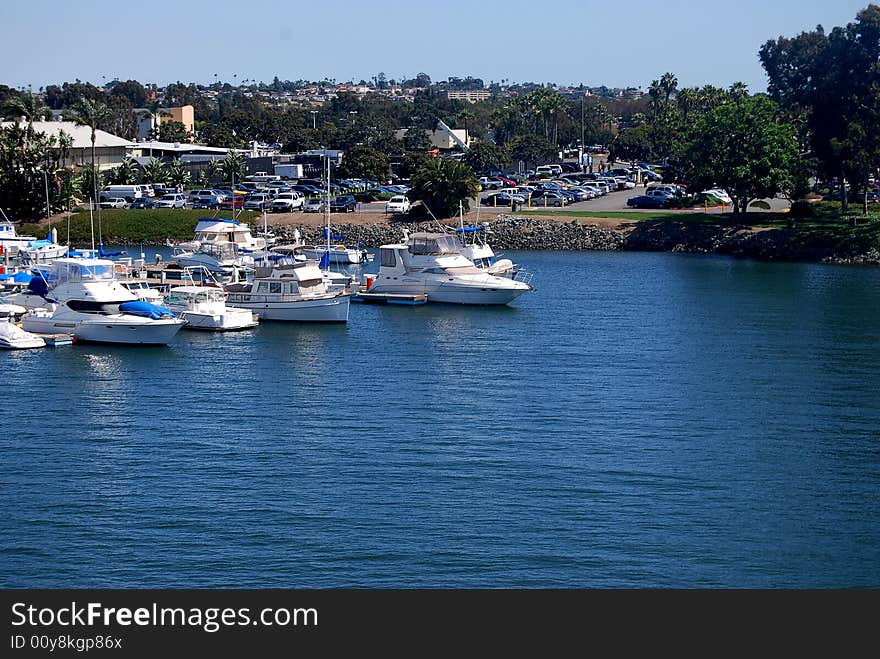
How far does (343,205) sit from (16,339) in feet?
178

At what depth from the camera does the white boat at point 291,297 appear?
60375 millimetres

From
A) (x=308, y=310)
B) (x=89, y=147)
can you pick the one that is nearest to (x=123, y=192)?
(x=89, y=147)

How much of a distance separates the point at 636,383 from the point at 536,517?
16.9m

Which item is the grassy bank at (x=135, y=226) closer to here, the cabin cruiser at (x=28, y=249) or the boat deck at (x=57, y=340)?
the cabin cruiser at (x=28, y=249)

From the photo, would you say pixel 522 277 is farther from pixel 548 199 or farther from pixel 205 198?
pixel 205 198

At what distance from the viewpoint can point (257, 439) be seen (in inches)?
1500

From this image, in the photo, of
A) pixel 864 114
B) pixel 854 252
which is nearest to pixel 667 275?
pixel 854 252

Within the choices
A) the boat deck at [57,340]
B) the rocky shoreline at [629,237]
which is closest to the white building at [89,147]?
the rocky shoreline at [629,237]

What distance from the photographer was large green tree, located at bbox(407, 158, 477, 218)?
9819cm

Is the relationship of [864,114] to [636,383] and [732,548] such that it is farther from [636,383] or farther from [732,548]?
[732,548]

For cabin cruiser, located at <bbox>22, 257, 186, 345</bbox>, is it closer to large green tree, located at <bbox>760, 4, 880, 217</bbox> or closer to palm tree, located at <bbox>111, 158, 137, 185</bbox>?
large green tree, located at <bbox>760, 4, 880, 217</bbox>

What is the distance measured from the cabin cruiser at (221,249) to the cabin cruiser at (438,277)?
900 centimetres

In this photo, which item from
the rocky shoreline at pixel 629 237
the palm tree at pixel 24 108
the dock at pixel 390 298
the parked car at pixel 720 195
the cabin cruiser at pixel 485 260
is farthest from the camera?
the parked car at pixel 720 195

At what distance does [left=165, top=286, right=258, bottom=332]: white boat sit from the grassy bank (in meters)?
39.4
